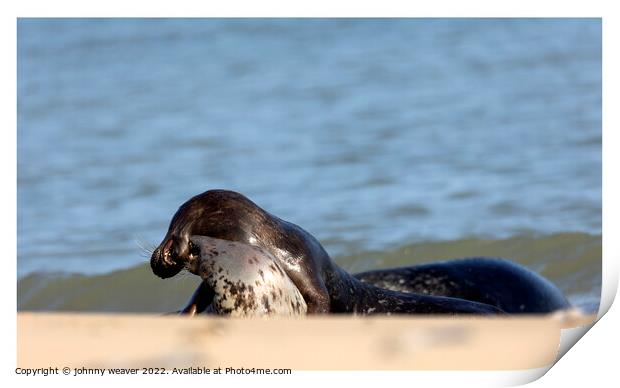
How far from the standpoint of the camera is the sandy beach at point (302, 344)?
4691 millimetres

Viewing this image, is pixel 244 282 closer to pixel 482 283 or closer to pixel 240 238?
pixel 240 238

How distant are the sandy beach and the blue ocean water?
140 cm

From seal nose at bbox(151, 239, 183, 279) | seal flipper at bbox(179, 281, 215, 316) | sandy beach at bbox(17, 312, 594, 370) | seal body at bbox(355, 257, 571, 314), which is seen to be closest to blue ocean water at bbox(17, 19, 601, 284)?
seal nose at bbox(151, 239, 183, 279)

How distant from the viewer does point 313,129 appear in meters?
13.9

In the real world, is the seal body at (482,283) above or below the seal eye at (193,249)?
below

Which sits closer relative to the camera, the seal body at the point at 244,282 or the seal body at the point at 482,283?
the seal body at the point at 244,282

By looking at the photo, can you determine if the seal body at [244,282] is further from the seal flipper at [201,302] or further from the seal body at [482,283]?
the seal body at [482,283]

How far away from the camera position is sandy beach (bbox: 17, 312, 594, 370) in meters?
4.69

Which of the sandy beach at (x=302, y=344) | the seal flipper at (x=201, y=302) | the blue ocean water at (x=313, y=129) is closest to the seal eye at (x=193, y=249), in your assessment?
the seal flipper at (x=201, y=302)

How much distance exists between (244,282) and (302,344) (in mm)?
812

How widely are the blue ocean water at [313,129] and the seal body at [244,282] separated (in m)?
0.98
